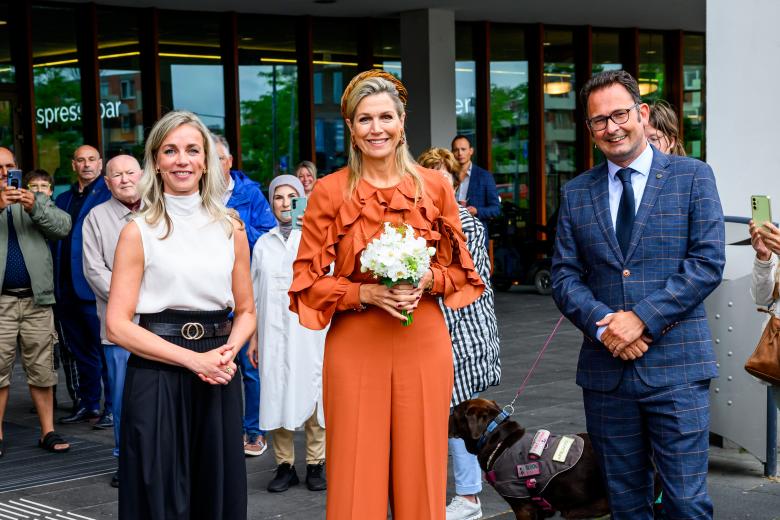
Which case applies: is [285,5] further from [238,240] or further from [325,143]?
[238,240]

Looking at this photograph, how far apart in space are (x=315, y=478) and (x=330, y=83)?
1172cm

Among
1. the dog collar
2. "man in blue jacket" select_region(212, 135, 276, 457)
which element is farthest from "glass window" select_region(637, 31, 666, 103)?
the dog collar

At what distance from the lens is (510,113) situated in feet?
63.3

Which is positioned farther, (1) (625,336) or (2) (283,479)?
(2) (283,479)

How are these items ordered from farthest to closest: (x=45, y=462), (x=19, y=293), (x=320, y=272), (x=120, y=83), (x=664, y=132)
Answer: (x=120, y=83), (x=19, y=293), (x=45, y=462), (x=664, y=132), (x=320, y=272)

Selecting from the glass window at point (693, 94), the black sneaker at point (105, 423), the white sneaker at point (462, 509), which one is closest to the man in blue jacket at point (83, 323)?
the black sneaker at point (105, 423)

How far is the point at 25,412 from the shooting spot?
368 inches

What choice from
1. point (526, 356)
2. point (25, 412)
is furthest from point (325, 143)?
point (25, 412)

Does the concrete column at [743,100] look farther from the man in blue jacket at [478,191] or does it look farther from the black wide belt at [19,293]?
the black wide belt at [19,293]

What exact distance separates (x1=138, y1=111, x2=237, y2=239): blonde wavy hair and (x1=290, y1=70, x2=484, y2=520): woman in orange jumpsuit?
1.24ft

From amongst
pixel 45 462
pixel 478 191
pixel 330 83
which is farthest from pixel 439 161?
pixel 330 83

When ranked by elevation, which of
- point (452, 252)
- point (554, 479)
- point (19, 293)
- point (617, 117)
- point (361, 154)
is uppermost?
point (617, 117)

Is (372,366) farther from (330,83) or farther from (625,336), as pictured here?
(330,83)

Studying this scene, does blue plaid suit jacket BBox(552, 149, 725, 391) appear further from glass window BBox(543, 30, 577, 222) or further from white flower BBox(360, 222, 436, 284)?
glass window BBox(543, 30, 577, 222)
